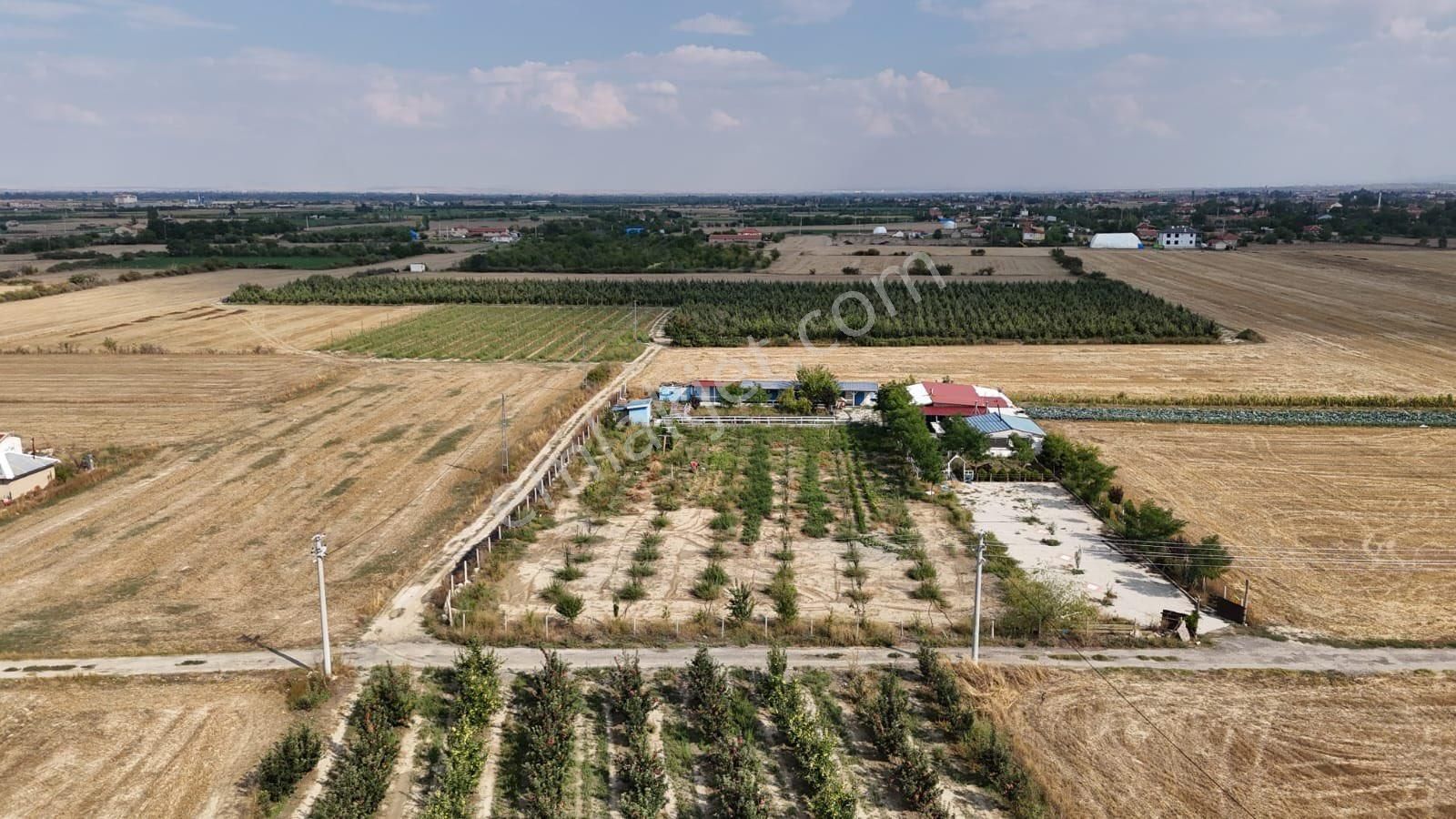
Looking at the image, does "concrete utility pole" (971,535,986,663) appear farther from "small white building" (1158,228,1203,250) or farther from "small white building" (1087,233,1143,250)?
"small white building" (1158,228,1203,250)

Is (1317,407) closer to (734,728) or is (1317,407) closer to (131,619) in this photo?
(734,728)

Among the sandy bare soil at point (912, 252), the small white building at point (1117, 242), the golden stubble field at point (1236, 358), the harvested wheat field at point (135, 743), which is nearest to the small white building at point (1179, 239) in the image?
the small white building at point (1117, 242)

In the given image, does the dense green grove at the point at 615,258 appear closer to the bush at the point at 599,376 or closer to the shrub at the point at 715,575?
the bush at the point at 599,376

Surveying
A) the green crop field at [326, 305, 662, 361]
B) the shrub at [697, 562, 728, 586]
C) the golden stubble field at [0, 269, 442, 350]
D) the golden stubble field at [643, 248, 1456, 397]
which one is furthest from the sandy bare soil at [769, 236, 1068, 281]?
the shrub at [697, 562, 728, 586]

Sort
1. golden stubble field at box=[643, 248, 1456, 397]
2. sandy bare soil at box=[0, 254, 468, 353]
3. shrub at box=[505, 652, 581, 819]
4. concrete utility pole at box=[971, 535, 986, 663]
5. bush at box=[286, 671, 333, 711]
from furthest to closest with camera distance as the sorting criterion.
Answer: sandy bare soil at box=[0, 254, 468, 353] → golden stubble field at box=[643, 248, 1456, 397] → concrete utility pole at box=[971, 535, 986, 663] → bush at box=[286, 671, 333, 711] → shrub at box=[505, 652, 581, 819]

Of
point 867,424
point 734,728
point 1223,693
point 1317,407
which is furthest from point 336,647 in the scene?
point 1317,407

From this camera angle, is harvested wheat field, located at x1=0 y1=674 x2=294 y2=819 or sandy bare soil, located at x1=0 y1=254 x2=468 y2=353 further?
sandy bare soil, located at x1=0 y1=254 x2=468 y2=353
